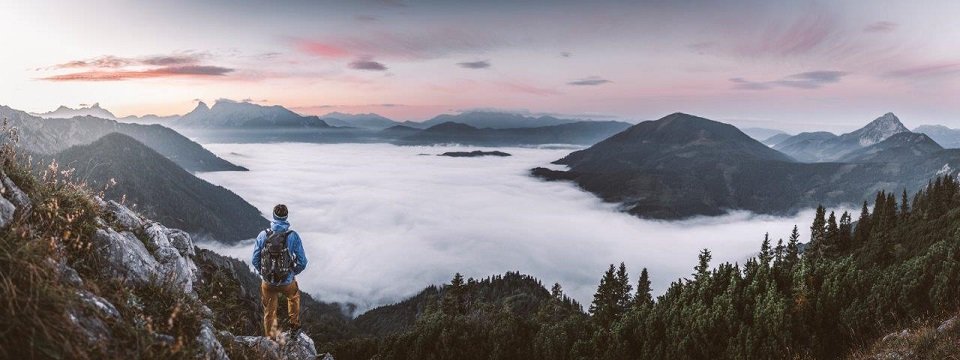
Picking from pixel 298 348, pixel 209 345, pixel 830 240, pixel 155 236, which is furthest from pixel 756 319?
pixel 830 240

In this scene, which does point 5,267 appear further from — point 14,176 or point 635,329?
point 635,329

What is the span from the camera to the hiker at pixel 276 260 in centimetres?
1099

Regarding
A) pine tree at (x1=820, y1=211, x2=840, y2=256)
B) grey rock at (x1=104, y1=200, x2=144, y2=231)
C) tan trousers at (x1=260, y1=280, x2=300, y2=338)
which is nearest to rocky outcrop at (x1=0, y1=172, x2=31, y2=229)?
grey rock at (x1=104, y1=200, x2=144, y2=231)

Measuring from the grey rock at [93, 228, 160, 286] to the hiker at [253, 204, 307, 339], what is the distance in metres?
2.17

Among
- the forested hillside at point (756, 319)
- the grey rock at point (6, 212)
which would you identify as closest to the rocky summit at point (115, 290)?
the grey rock at point (6, 212)

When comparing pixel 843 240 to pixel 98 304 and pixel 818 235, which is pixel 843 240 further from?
pixel 98 304

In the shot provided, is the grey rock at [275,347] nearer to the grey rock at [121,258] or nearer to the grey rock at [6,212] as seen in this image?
the grey rock at [121,258]

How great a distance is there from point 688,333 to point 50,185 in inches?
1225

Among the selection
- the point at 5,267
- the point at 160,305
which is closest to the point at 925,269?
the point at 160,305

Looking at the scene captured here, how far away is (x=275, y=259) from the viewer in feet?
36.2

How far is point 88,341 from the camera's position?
563 cm

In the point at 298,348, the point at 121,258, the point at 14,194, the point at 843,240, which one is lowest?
the point at 843,240

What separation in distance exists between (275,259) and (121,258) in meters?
2.99

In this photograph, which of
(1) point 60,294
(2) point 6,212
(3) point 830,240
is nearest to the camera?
(1) point 60,294
